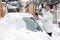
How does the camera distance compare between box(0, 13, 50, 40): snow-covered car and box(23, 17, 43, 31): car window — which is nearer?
box(0, 13, 50, 40): snow-covered car

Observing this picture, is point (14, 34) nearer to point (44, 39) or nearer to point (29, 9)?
point (44, 39)

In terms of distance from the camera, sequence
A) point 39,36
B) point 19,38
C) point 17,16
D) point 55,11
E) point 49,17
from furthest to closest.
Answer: point 55,11, point 49,17, point 17,16, point 39,36, point 19,38

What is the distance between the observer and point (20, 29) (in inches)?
206

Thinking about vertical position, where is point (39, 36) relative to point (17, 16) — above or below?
below

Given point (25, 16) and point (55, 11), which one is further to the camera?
point (55, 11)

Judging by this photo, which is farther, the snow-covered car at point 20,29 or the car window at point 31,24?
the car window at point 31,24

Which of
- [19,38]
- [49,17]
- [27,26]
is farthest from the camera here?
[49,17]

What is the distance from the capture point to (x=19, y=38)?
4613 mm

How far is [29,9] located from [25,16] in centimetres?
1093

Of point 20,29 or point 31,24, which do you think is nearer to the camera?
point 20,29

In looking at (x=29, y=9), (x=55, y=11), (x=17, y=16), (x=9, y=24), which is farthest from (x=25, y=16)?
(x=29, y=9)

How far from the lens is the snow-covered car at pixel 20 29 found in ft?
15.6

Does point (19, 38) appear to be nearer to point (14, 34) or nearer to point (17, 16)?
point (14, 34)

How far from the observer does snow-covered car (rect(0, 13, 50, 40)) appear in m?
4.75
